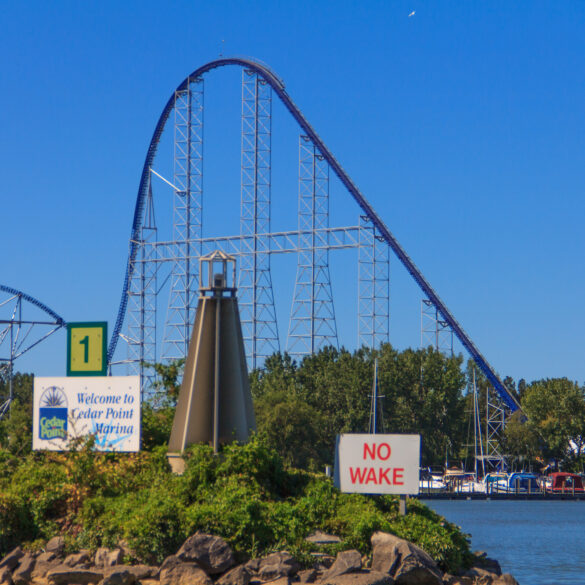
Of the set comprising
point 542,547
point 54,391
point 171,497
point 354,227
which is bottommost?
point 542,547

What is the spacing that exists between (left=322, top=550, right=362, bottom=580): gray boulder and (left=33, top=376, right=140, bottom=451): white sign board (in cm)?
558

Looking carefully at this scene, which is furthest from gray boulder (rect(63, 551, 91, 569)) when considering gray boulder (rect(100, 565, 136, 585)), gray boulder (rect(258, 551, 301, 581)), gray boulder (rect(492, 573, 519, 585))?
gray boulder (rect(492, 573, 519, 585))

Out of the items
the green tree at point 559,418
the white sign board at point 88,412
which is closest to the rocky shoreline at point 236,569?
the white sign board at point 88,412

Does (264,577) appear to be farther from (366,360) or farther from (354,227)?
(366,360)

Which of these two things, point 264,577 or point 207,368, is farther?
point 207,368

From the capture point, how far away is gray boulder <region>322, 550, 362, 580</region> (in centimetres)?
1584

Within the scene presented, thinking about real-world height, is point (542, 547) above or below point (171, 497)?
below

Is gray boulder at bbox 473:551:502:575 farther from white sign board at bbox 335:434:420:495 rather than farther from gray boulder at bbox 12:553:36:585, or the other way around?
gray boulder at bbox 12:553:36:585

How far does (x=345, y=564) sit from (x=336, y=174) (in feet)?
124

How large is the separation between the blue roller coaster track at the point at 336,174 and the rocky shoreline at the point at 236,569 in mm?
36029

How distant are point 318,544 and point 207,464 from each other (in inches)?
94.3

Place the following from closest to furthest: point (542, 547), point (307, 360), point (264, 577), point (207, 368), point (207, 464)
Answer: point (264, 577), point (207, 464), point (207, 368), point (542, 547), point (307, 360)

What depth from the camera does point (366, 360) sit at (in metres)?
65.9

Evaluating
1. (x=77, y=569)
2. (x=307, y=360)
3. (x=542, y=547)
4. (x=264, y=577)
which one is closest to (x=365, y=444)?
(x=264, y=577)
